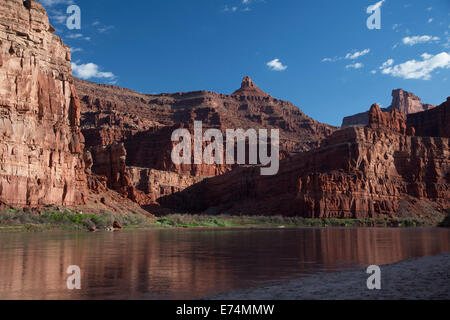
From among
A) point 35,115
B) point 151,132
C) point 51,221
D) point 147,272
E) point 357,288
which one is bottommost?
point 147,272

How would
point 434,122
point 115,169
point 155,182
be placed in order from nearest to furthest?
point 115,169
point 155,182
point 434,122

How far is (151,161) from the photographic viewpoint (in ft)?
443

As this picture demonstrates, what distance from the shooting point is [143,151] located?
5364 inches

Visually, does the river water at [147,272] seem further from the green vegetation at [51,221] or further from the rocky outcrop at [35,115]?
the rocky outcrop at [35,115]

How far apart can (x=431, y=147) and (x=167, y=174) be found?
62.0 meters

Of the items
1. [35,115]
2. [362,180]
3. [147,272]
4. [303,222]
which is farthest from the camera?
[362,180]

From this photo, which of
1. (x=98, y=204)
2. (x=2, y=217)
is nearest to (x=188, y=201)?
(x=98, y=204)

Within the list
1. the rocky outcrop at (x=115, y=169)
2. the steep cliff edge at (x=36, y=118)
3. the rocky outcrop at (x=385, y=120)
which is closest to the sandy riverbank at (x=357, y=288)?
the steep cliff edge at (x=36, y=118)

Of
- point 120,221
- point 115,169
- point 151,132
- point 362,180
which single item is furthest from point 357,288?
point 151,132

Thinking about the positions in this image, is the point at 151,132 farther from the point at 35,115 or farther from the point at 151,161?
the point at 35,115

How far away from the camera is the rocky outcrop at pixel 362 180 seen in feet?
272

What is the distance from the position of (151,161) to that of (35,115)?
85.0m

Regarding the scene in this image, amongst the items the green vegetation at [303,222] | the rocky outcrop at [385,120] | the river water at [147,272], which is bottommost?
the green vegetation at [303,222]

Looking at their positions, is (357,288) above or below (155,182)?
below
